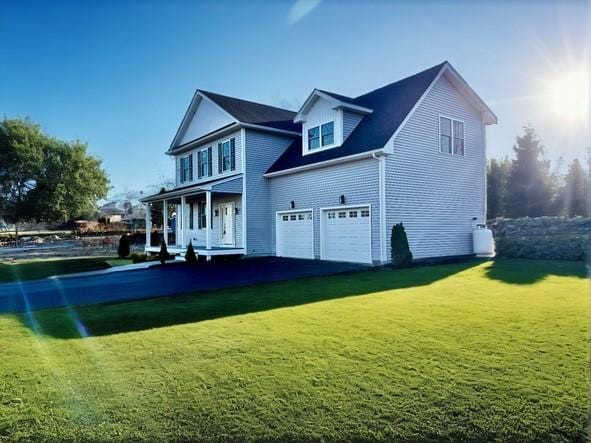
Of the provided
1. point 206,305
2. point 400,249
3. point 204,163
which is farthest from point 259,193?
point 206,305

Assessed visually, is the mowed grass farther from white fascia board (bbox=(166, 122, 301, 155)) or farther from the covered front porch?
white fascia board (bbox=(166, 122, 301, 155))

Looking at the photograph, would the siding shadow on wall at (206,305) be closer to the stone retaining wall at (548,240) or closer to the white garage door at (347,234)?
the white garage door at (347,234)

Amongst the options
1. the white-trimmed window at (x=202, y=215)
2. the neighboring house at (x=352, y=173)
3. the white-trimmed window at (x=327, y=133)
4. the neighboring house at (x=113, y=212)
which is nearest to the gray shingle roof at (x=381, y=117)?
the neighboring house at (x=352, y=173)

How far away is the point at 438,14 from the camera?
8117 mm

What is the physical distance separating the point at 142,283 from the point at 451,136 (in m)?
13.0

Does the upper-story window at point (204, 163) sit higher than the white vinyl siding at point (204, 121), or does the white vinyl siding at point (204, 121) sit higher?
the white vinyl siding at point (204, 121)

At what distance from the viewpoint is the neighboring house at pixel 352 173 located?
A: 45.8 ft

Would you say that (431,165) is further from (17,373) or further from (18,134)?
(18,134)

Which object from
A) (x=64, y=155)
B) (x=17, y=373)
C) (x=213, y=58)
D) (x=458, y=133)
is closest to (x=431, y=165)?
(x=458, y=133)

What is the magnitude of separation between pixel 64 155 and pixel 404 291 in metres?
39.6

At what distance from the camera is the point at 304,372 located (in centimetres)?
388

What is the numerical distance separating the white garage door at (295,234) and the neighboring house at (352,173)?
0.05m

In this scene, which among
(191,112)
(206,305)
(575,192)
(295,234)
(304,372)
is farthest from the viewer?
(575,192)

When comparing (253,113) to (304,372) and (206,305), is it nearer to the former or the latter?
(206,305)
